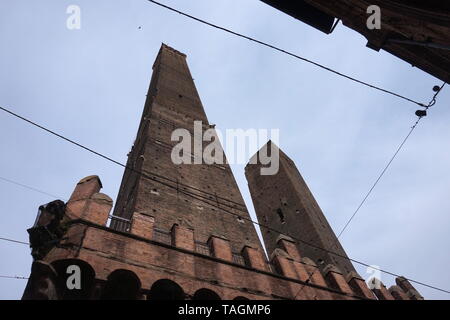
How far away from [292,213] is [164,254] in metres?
12.0

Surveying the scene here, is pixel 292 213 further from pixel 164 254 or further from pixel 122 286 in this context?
pixel 122 286

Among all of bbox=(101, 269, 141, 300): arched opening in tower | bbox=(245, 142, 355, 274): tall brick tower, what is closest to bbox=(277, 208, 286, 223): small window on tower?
bbox=(245, 142, 355, 274): tall brick tower

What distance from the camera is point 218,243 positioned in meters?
7.74

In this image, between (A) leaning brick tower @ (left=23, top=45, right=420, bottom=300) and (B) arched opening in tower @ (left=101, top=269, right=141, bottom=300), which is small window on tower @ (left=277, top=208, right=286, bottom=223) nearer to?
(A) leaning brick tower @ (left=23, top=45, right=420, bottom=300)

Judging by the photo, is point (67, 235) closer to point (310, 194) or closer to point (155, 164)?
point (155, 164)

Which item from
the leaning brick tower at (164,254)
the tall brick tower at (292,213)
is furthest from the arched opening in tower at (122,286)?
the tall brick tower at (292,213)

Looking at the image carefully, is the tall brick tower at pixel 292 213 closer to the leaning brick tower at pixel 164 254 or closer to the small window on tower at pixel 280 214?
the small window on tower at pixel 280 214

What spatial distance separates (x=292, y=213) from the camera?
58.0 feet

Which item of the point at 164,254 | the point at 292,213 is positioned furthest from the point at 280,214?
the point at 164,254

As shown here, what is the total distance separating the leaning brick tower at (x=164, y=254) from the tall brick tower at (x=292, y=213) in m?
4.44

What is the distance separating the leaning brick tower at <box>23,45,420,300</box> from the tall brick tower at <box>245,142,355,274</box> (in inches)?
175

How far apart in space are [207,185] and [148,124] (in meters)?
3.99

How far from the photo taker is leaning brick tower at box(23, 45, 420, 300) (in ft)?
17.9

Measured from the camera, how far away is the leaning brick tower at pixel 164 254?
5.45 metres
